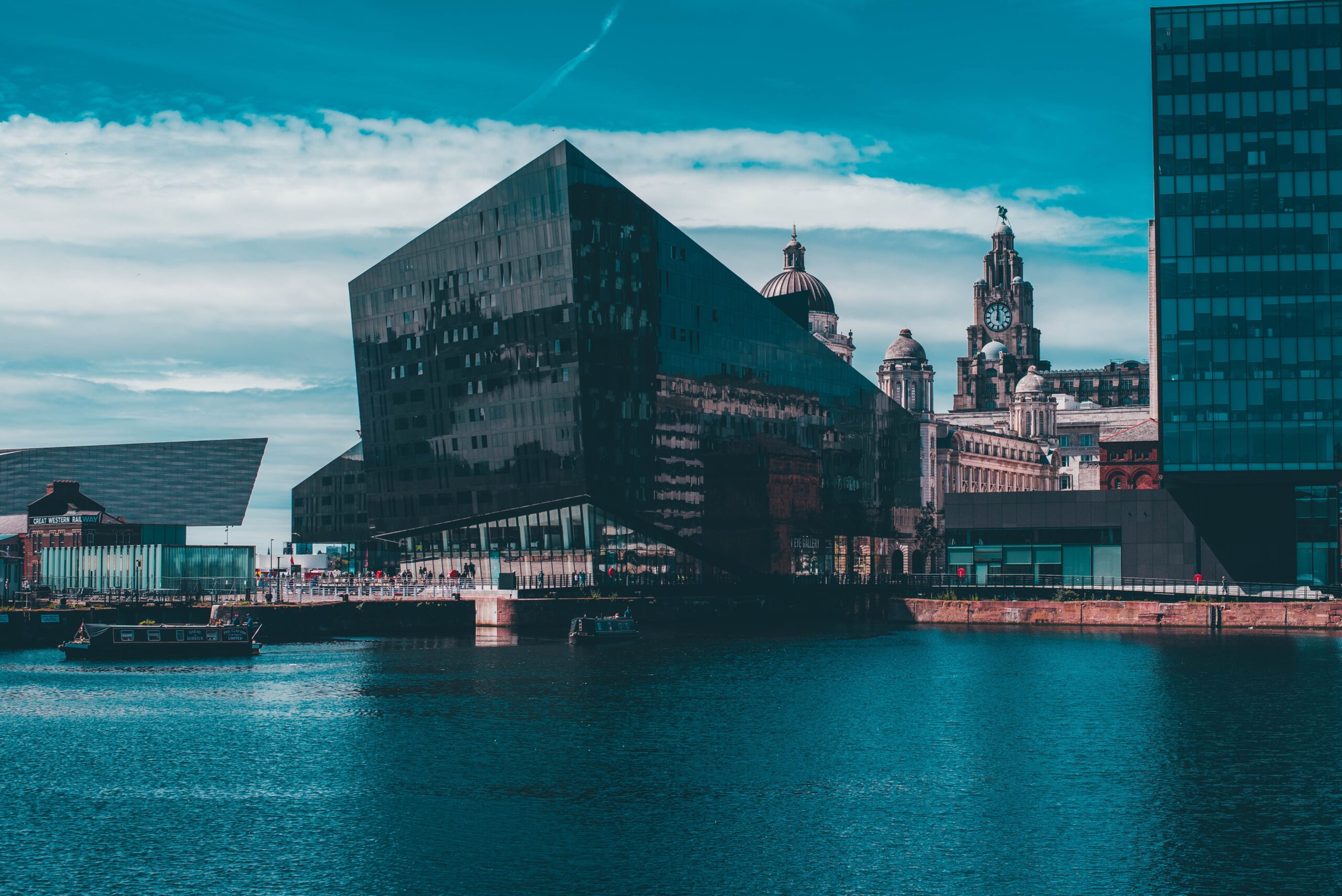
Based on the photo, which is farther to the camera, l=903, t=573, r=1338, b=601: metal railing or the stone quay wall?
l=903, t=573, r=1338, b=601: metal railing

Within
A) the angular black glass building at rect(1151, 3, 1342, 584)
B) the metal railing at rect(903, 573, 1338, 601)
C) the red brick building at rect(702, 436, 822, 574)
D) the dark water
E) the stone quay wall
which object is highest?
the angular black glass building at rect(1151, 3, 1342, 584)

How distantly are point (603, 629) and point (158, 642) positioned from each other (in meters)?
33.4

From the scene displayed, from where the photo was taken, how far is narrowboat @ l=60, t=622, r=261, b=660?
107m

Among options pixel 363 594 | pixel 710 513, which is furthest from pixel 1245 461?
pixel 363 594

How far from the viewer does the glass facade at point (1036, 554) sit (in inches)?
6038

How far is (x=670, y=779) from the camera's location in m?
59.8

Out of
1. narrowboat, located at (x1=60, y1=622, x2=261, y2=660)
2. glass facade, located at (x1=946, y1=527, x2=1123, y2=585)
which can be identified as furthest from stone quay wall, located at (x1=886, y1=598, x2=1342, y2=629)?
narrowboat, located at (x1=60, y1=622, x2=261, y2=660)

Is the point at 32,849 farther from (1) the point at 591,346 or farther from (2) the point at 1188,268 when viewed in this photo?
(2) the point at 1188,268

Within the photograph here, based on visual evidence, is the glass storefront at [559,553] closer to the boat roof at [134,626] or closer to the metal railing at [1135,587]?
the metal railing at [1135,587]

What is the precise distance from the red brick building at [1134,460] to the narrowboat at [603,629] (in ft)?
297

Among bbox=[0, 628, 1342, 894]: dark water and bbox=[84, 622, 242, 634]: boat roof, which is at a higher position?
bbox=[84, 622, 242, 634]: boat roof

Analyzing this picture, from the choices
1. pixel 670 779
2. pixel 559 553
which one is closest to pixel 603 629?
pixel 559 553

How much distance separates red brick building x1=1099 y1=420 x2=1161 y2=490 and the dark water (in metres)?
94.5

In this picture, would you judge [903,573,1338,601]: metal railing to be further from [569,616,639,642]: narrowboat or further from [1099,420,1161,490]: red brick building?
[569,616,639,642]: narrowboat
